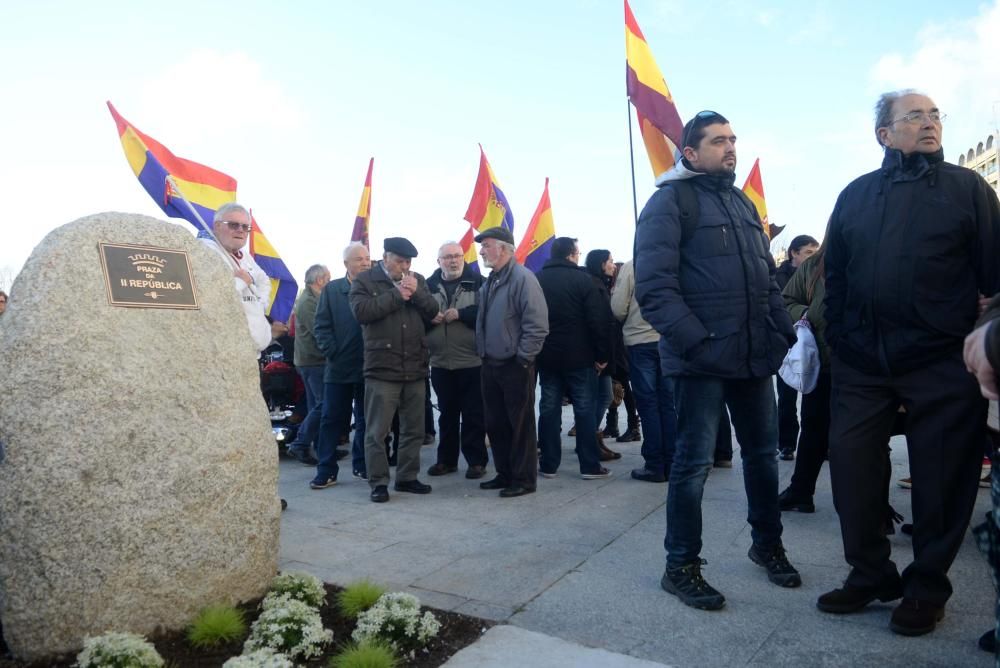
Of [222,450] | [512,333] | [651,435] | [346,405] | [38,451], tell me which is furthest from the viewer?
[346,405]

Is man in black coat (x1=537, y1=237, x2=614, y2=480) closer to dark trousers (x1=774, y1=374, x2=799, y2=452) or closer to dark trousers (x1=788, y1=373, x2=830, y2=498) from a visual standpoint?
dark trousers (x1=774, y1=374, x2=799, y2=452)

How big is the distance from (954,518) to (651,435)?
329 cm

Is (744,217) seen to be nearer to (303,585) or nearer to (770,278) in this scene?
(770,278)

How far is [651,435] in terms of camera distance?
20.7 feet

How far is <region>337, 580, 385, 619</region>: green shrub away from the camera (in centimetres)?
331

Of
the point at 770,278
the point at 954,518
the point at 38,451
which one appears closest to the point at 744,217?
the point at 770,278

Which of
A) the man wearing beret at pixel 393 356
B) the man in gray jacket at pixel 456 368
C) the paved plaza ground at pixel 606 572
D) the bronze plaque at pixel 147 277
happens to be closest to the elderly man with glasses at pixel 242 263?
the bronze plaque at pixel 147 277

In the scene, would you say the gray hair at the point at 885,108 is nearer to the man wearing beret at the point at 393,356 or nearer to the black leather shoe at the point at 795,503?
the black leather shoe at the point at 795,503

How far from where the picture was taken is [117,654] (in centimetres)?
276

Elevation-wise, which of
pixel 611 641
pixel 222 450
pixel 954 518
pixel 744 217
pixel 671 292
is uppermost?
pixel 744 217

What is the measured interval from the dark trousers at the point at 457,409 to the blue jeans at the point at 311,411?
1320 millimetres

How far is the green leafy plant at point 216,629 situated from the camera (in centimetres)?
309

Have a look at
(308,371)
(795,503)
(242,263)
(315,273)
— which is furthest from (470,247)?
(795,503)

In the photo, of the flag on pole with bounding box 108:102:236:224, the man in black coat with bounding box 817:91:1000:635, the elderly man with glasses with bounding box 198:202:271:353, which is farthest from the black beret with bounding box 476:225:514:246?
the man in black coat with bounding box 817:91:1000:635
